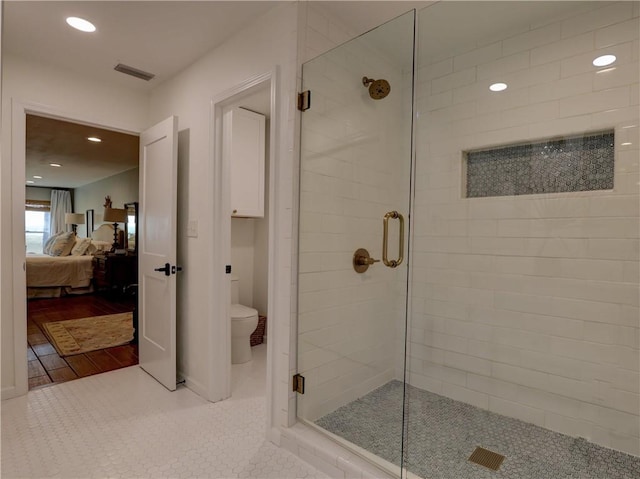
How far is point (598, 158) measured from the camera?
187cm

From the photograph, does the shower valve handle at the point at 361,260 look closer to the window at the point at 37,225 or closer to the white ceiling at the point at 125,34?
the white ceiling at the point at 125,34

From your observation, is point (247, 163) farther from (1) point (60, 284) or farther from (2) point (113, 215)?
(1) point (60, 284)

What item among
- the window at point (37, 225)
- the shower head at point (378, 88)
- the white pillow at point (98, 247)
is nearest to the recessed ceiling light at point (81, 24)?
the shower head at point (378, 88)

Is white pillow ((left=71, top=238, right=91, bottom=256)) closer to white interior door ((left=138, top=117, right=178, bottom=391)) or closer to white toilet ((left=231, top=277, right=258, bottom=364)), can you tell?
white interior door ((left=138, top=117, right=178, bottom=391))

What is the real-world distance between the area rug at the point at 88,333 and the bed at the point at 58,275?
2082 millimetres

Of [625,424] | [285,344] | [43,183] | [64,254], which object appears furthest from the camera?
[43,183]

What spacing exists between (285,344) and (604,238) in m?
1.78

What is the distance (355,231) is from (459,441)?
4.22 ft

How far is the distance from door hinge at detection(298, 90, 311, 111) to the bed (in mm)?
6064

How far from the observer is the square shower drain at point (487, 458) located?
1717mm

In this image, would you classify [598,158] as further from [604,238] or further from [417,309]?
[417,309]

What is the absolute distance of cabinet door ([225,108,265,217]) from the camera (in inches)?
129

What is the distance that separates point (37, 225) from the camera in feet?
30.7

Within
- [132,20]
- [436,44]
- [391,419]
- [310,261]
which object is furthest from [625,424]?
[132,20]
